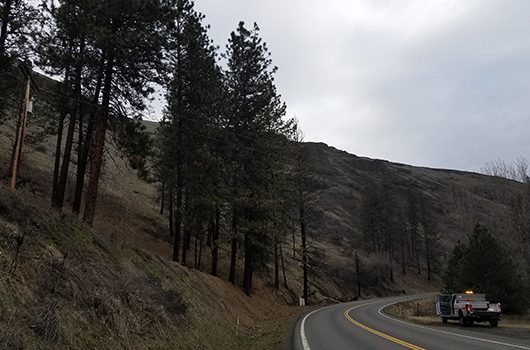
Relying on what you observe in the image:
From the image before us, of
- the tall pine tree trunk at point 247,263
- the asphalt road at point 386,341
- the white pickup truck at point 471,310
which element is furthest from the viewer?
the tall pine tree trunk at point 247,263

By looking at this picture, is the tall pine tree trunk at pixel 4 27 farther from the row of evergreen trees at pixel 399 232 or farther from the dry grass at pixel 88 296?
the row of evergreen trees at pixel 399 232

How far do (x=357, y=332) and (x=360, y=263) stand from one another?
171 feet

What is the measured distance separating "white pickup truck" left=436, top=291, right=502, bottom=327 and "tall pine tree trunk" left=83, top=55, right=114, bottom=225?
19.0 metres

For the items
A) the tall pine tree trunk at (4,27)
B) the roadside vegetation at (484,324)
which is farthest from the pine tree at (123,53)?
the roadside vegetation at (484,324)

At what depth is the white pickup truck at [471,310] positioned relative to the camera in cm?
2222

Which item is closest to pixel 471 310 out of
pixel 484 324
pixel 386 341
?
pixel 484 324

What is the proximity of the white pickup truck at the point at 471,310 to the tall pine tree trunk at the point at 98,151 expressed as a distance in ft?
62.4

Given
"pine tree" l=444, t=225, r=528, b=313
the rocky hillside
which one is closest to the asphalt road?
"pine tree" l=444, t=225, r=528, b=313

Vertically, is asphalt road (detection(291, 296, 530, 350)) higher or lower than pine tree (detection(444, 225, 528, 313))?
lower

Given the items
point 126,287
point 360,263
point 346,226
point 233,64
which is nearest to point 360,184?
point 346,226

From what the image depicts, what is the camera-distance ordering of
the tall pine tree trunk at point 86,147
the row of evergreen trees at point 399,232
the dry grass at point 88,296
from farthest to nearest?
1. the row of evergreen trees at point 399,232
2. the tall pine tree trunk at point 86,147
3. the dry grass at point 88,296

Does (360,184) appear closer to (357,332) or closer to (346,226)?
(346,226)

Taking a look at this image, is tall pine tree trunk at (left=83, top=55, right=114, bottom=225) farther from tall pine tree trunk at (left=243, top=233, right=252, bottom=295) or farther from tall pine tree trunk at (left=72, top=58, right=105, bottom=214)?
tall pine tree trunk at (left=243, top=233, right=252, bottom=295)

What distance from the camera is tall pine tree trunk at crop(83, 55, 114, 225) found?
18.1 meters
